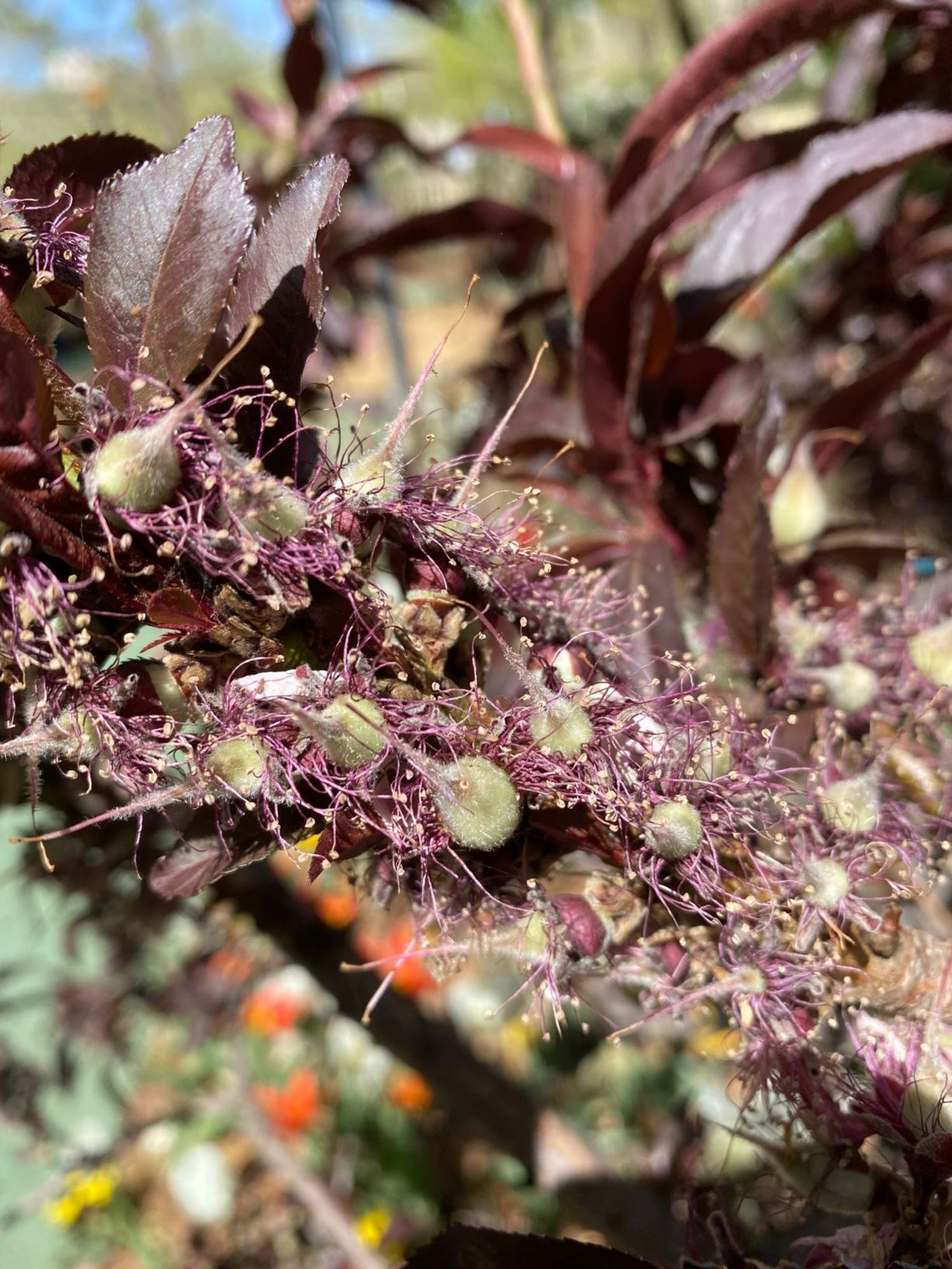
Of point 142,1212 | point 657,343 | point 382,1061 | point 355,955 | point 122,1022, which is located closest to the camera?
point 657,343

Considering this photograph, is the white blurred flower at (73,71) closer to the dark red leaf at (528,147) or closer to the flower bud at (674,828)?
the dark red leaf at (528,147)

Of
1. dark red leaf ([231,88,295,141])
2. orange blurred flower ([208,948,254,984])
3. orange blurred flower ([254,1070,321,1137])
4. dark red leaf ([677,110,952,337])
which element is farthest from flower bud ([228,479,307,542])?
orange blurred flower ([254,1070,321,1137])

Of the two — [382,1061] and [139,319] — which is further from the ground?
[139,319]

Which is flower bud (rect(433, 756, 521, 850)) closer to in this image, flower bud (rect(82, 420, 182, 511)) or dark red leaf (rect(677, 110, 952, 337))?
flower bud (rect(82, 420, 182, 511))

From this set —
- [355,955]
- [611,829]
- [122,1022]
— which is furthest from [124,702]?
[122,1022]

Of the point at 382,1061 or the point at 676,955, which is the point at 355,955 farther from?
the point at 382,1061

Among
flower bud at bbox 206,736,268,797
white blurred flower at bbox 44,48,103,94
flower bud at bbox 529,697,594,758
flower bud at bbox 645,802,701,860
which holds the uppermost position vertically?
white blurred flower at bbox 44,48,103,94

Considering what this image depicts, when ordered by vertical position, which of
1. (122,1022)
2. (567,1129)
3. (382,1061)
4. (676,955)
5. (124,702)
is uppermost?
(124,702)
